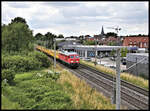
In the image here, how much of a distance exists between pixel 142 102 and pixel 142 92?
2.70m

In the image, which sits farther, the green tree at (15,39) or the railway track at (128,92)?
the green tree at (15,39)

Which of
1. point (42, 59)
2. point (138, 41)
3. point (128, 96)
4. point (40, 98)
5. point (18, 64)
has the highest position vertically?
point (138, 41)

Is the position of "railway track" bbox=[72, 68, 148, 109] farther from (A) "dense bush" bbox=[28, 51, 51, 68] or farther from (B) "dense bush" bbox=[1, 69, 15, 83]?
(A) "dense bush" bbox=[28, 51, 51, 68]

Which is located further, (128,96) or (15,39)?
(15,39)

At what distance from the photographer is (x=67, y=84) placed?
2016cm

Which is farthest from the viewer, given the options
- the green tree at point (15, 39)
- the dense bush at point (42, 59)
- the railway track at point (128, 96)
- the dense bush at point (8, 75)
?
the green tree at point (15, 39)

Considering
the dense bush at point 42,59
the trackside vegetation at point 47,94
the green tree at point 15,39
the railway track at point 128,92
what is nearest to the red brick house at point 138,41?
the green tree at point 15,39

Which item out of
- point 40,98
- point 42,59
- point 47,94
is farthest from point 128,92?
point 42,59

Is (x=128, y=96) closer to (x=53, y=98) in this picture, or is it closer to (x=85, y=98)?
(x=85, y=98)

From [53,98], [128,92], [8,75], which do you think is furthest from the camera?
[8,75]

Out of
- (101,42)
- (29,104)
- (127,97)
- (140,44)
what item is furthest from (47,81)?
(101,42)

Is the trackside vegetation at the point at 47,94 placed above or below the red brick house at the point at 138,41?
below

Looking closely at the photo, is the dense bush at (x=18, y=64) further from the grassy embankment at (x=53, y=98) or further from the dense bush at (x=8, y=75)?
the grassy embankment at (x=53, y=98)

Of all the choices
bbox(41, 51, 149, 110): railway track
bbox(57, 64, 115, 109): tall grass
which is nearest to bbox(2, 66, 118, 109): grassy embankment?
bbox(57, 64, 115, 109): tall grass
